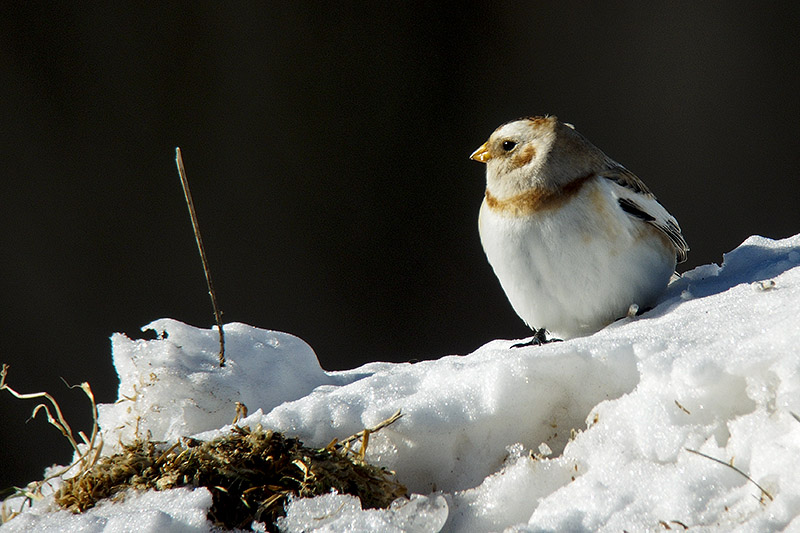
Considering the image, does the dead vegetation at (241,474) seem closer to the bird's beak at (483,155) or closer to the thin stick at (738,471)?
the thin stick at (738,471)

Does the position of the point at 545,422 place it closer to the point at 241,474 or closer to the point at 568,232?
A: the point at 241,474

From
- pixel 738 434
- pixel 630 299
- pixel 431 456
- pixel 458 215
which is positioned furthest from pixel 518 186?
pixel 458 215

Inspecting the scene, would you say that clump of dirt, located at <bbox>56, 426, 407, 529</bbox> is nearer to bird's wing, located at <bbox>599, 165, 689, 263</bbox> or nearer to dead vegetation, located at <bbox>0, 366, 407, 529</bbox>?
dead vegetation, located at <bbox>0, 366, 407, 529</bbox>

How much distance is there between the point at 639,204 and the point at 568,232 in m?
0.28

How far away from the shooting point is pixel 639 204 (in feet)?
7.22

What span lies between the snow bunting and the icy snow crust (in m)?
0.35

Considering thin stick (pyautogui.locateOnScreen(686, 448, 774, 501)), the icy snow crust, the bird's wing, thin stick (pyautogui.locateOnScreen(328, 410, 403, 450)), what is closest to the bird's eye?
the bird's wing

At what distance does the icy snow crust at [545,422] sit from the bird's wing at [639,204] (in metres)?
0.46

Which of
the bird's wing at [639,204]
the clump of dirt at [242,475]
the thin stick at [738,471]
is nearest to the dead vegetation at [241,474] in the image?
the clump of dirt at [242,475]

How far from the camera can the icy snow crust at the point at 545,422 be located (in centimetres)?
110

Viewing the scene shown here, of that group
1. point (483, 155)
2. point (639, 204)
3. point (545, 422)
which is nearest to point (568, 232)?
point (639, 204)

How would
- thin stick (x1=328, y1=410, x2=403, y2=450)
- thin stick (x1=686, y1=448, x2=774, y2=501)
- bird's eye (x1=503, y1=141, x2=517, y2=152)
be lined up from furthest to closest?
bird's eye (x1=503, y1=141, x2=517, y2=152), thin stick (x1=328, y1=410, x2=403, y2=450), thin stick (x1=686, y1=448, x2=774, y2=501)

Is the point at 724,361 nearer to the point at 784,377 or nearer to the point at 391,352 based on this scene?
the point at 784,377

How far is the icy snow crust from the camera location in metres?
1.10
